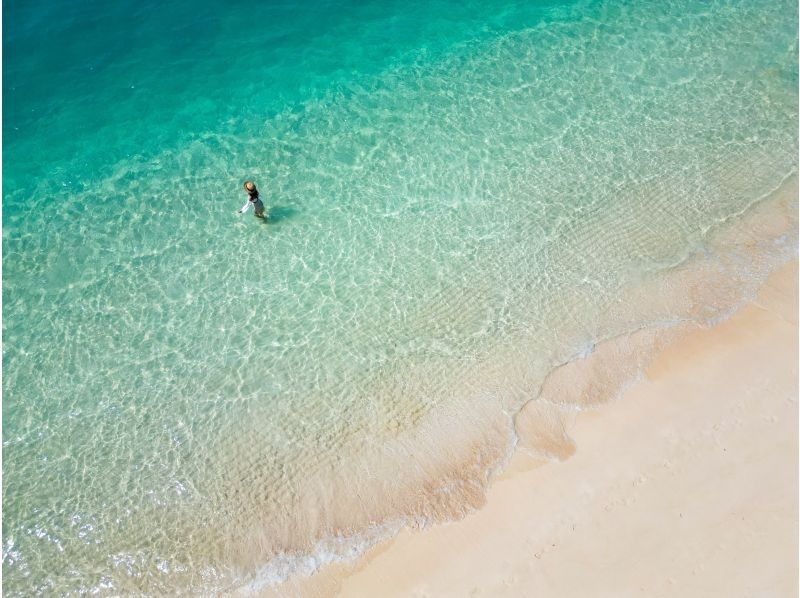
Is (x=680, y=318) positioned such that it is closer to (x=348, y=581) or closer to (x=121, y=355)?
(x=348, y=581)

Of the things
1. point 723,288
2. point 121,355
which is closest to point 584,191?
point 723,288

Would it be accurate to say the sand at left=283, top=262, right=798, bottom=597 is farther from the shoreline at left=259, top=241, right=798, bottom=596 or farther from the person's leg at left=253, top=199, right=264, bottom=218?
the person's leg at left=253, top=199, right=264, bottom=218

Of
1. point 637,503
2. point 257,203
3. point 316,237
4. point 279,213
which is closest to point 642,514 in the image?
point 637,503

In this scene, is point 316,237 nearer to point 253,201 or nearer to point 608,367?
point 253,201

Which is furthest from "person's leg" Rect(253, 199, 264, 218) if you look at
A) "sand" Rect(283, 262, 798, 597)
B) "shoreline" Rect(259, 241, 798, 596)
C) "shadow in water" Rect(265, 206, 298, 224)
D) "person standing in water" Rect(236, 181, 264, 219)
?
"sand" Rect(283, 262, 798, 597)

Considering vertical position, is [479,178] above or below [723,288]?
above
